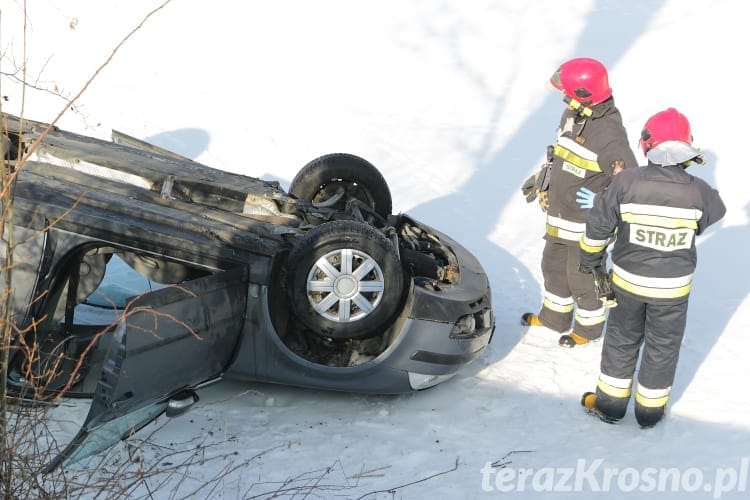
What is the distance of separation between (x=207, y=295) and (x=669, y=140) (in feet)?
8.94

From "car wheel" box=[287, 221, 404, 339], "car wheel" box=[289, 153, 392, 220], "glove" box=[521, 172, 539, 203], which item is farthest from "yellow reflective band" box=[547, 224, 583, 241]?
"car wheel" box=[287, 221, 404, 339]

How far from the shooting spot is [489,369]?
5.85 meters

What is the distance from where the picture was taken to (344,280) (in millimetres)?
4805

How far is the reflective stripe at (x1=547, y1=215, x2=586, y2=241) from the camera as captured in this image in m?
6.09

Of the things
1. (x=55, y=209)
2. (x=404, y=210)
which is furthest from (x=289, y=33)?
(x=55, y=209)

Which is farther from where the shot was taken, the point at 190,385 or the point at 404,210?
the point at 404,210

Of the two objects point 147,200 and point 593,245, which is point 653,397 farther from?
point 147,200

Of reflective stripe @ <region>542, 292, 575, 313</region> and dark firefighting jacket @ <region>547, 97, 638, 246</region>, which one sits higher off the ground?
dark firefighting jacket @ <region>547, 97, 638, 246</region>

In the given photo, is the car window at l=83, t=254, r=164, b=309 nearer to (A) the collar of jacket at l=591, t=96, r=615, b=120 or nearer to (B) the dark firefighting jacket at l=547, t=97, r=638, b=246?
(B) the dark firefighting jacket at l=547, t=97, r=638, b=246

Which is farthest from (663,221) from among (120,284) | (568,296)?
(120,284)

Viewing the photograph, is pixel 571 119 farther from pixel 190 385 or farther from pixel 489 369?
pixel 190 385

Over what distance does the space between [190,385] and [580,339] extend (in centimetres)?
301

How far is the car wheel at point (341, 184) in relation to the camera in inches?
247

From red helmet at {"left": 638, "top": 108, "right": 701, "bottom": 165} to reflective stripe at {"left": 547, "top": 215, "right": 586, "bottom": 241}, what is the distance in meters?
1.24
